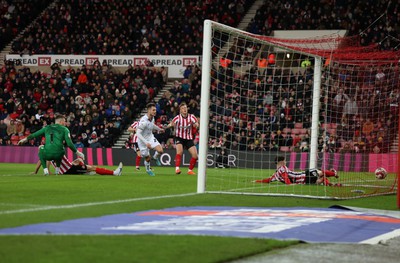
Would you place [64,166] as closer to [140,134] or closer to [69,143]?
[69,143]

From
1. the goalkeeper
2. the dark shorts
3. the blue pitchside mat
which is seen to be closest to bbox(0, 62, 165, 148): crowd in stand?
the dark shorts

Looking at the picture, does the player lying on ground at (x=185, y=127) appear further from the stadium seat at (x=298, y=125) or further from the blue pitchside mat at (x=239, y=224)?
the blue pitchside mat at (x=239, y=224)

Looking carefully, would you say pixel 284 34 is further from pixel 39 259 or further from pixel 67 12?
pixel 39 259

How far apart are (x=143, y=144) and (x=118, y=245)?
14609 mm

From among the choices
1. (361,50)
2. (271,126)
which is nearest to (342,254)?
(361,50)

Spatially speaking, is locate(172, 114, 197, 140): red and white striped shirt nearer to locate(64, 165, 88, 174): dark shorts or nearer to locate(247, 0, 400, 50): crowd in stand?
locate(64, 165, 88, 174): dark shorts

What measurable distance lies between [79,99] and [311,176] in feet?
64.9

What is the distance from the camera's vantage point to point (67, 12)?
1662 inches

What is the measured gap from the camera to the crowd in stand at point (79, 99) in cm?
3388

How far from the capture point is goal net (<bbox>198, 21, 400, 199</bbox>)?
1595 cm

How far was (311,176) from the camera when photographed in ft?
57.8

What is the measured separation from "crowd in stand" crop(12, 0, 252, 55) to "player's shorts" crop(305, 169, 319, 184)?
19918 millimetres

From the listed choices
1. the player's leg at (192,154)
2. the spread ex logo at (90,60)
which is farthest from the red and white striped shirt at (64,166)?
the spread ex logo at (90,60)

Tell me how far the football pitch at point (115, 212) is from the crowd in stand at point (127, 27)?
20923 millimetres
